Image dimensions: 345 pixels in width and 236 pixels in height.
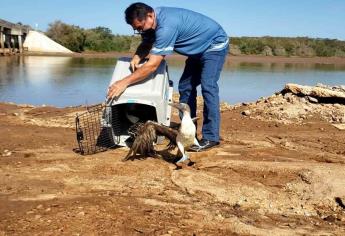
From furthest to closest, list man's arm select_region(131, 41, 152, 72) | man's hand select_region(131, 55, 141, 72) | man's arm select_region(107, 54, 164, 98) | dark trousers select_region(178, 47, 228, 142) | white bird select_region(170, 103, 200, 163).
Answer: man's arm select_region(131, 41, 152, 72), man's hand select_region(131, 55, 141, 72), dark trousers select_region(178, 47, 228, 142), man's arm select_region(107, 54, 164, 98), white bird select_region(170, 103, 200, 163)

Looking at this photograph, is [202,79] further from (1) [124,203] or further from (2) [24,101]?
(2) [24,101]

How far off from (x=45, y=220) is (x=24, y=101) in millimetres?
10193

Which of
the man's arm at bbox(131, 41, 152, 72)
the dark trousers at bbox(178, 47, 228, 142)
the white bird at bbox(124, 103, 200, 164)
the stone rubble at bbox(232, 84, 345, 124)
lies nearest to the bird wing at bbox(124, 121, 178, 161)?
the white bird at bbox(124, 103, 200, 164)

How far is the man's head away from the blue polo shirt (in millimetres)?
96

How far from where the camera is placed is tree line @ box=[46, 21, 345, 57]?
56.6 metres

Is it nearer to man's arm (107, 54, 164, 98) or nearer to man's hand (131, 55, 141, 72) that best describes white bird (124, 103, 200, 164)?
man's arm (107, 54, 164, 98)

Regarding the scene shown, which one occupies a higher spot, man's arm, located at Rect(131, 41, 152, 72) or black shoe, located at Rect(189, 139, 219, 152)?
man's arm, located at Rect(131, 41, 152, 72)

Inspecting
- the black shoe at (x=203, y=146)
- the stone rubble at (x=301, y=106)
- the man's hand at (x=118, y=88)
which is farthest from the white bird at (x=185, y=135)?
the stone rubble at (x=301, y=106)

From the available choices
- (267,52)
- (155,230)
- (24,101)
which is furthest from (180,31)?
(267,52)

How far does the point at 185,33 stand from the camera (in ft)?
18.3

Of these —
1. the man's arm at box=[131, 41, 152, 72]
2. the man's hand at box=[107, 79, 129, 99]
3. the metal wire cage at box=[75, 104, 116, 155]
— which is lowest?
the metal wire cage at box=[75, 104, 116, 155]

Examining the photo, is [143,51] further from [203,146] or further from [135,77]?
[203,146]

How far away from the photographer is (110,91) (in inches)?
217

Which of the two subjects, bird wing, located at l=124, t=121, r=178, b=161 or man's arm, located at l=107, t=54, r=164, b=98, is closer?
bird wing, located at l=124, t=121, r=178, b=161
